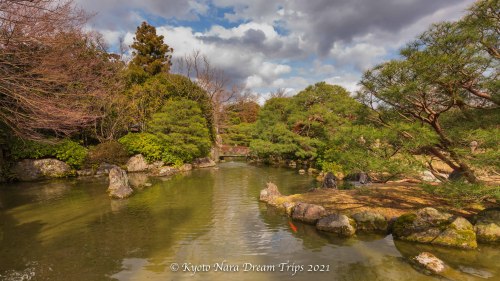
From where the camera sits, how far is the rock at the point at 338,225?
8984mm

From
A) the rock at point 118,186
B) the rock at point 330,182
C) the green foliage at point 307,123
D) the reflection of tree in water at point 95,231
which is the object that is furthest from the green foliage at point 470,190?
the green foliage at point 307,123

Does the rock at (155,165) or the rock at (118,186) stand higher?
the rock at (155,165)

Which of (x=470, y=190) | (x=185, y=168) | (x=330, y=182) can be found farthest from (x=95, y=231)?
(x=185, y=168)

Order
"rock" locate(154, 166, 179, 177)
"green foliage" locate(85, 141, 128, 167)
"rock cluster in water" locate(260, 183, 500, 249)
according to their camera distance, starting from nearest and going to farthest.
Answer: "rock cluster in water" locate(260, 183, 500, 249), "green foliage" locate(85, 141, 128, 167), "rock" locate(154, 166, 179, 177)

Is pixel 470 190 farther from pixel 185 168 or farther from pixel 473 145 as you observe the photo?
pixel 185 168

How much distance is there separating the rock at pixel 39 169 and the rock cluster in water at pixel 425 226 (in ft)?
55.9

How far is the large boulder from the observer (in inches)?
310

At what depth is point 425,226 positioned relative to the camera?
837 centimetres

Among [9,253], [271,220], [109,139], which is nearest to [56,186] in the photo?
[109,139]

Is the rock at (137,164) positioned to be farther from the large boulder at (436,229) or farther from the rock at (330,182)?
the large boulder at (436,229)

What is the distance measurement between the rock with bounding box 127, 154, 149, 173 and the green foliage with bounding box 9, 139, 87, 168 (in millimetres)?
3057

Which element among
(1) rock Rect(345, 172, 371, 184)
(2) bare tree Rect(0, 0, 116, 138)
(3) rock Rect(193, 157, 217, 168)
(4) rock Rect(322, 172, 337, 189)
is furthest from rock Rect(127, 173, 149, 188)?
(1) rock Rect(345, 172, 371, 184)

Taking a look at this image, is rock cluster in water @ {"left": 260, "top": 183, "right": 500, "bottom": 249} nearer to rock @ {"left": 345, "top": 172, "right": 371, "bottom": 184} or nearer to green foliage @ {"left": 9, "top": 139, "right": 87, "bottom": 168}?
rock @ {"left": 345, "top": 172, "right": 371, "bottom": 184}

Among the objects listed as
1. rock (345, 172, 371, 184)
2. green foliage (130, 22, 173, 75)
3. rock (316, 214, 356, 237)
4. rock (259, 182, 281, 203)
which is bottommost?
rock (316, 214, 356, 237)
